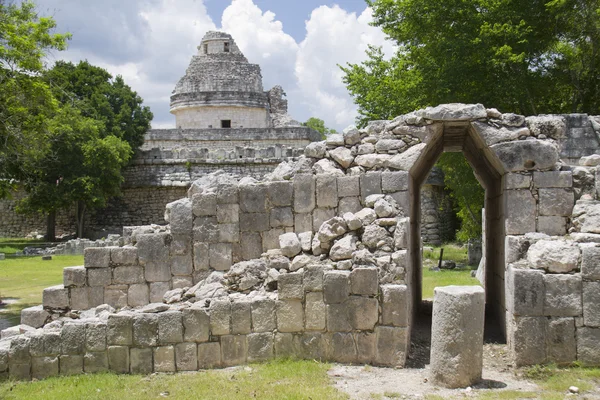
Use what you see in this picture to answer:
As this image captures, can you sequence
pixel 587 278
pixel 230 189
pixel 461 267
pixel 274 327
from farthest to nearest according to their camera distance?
pixel 461 267
pixel 230 189
pixel 274 327
pixel 587 278

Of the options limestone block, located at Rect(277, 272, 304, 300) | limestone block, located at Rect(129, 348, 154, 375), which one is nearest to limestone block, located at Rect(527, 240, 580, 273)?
limestone block, located at Rect(277, 272, 304, 300)

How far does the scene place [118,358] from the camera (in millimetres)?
7434

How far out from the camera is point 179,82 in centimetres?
3262

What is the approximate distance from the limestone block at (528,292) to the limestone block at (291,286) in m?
2.63

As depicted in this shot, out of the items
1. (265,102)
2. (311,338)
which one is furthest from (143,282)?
(265,102)

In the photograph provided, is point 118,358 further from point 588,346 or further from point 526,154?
point 526,154

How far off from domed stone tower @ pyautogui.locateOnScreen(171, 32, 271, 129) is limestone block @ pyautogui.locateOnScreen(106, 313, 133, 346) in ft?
81.8

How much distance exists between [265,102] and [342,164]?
24.6 meters

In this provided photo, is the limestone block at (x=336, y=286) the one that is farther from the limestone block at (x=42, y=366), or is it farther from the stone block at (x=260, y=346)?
the limestone block at (x=42, y=366)

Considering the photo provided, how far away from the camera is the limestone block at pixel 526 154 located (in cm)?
807

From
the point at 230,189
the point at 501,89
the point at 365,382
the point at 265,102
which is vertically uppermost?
the point at 265,102

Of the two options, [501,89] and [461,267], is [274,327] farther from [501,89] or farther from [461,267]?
[501,89]

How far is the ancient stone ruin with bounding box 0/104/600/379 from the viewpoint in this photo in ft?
23.9

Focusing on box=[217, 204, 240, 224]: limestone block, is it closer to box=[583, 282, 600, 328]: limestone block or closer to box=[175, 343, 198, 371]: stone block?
box=[175, 343, 198, 371]: stone block
